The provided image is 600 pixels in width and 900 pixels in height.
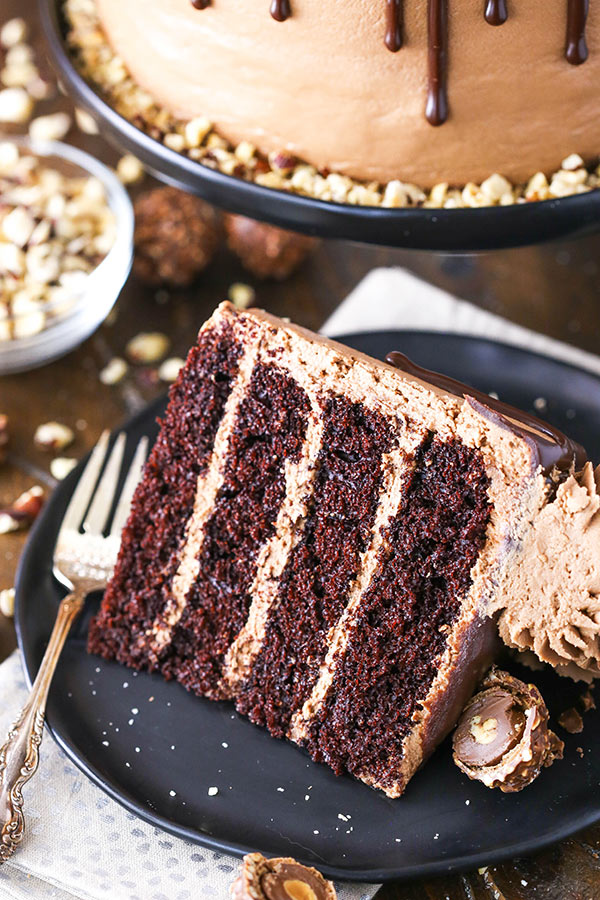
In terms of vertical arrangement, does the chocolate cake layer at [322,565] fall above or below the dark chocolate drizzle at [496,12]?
below

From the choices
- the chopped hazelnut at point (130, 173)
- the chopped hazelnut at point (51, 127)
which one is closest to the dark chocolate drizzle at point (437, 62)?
the chopped hazelnut at point (130, 173)

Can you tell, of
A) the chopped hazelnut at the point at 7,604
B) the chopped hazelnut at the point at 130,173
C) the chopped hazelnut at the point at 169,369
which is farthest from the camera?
the chopped hazelnut at the point at 130,173

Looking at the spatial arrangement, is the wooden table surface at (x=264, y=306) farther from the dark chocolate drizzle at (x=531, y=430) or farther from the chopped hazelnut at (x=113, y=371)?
the dark chocolate drizzle at (x=531, y=430)

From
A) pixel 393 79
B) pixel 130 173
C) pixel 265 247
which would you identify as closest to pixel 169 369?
pixel 265 247

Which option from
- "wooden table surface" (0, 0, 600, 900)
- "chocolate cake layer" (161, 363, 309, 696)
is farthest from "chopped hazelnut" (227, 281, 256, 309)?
"chocolate cake layer" (161, 363, 309, 696)

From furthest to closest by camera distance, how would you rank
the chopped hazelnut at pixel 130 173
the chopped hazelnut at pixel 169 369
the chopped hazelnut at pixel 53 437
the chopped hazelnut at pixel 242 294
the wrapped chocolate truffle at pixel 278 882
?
the chopped hazelnut at pixel 130 173 → the chopped hazelnut at pixel 242 294 → the chopped hazelnut at pixel 169 369 → the chopped hazelnut at pixel 53 437 → the wrapped chocolate truffle at pixel 278 882

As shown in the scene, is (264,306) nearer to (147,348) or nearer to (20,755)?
(147,348)

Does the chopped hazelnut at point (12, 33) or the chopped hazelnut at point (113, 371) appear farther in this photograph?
the chopped hazelnut at point (12, 33)
